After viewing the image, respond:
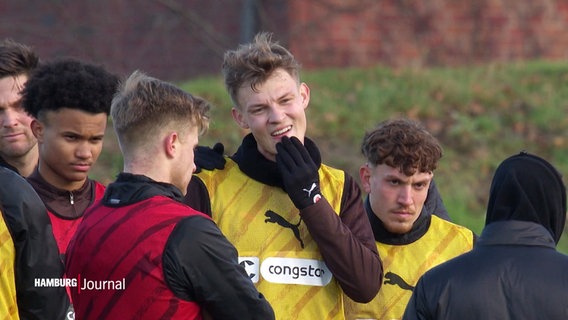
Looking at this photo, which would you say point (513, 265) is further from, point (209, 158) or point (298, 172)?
point (209, 158)

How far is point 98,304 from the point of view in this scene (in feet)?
13.6

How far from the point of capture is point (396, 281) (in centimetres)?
555

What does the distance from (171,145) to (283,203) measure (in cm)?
94

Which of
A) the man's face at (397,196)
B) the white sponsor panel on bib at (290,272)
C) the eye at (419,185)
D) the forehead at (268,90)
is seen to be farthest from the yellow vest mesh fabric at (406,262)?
the forehead at (268,90)

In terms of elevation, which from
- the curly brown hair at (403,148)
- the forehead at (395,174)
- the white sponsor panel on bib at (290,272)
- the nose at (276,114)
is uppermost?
the nose at (276,114)

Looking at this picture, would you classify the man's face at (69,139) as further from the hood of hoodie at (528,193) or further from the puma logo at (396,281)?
the hood of hoodie at (528,193)

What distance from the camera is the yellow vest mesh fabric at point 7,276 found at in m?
4.47

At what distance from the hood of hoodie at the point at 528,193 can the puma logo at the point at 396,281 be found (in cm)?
124

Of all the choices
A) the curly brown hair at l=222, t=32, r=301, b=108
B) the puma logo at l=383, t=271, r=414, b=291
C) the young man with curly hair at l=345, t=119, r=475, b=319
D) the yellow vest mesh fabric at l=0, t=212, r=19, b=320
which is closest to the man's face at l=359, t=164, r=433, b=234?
the young man with curly hair at l=345, t=119, r=475, b=319

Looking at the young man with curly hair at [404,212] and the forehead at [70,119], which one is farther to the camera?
the young man with curly hair at [404,212]

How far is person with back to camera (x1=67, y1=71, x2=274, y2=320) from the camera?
13.3 feet

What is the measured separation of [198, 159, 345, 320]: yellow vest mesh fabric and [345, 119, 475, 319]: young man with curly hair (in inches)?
22.1

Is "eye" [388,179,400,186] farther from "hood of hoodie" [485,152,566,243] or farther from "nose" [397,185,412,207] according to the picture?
"hood of hoodie" [485,152,566,243]

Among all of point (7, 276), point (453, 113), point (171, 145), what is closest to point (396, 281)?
point (171, 145)
